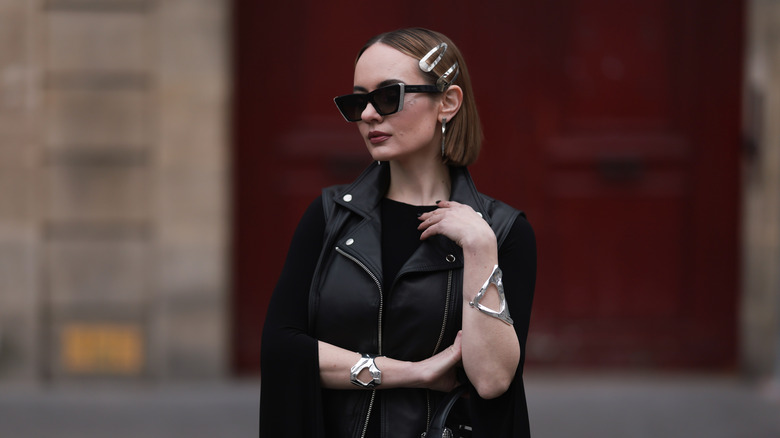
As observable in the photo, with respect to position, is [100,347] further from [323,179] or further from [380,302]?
[380,302]

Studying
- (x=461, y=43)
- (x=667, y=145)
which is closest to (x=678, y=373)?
(x=667, y=145)

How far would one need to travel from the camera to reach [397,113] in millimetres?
2359

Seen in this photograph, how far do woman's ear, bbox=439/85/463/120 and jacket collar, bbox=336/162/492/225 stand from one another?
0.58 feet

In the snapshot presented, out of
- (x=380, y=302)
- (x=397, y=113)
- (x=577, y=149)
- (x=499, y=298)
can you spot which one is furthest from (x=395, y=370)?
(x=577, y=149)

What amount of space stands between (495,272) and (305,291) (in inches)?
18.5

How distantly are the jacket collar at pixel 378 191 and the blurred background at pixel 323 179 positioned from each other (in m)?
3.68

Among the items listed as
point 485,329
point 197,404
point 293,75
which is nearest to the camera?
point 485,329

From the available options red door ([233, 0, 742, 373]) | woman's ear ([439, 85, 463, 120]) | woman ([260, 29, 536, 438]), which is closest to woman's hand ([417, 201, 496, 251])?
woman ([260, 29, 536, 438])

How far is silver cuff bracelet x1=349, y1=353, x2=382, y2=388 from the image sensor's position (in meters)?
2.35

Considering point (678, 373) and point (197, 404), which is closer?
point (197, 404)

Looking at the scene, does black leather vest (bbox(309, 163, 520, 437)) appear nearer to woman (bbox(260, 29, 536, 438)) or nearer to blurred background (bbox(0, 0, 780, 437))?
woman (bbox(260, 29, 536, 438))

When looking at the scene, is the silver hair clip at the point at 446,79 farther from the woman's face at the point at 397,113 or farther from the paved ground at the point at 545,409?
the paved ground at the point at 545,409

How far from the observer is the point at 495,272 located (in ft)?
7.55

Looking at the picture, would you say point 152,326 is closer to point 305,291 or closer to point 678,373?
point 678,373
